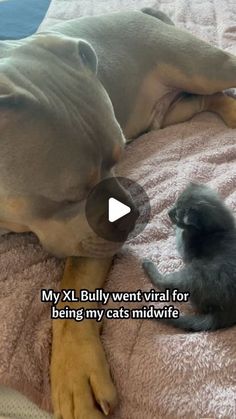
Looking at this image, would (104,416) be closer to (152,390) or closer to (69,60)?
(152,390)

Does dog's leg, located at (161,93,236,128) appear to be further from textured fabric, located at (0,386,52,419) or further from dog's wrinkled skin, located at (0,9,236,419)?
textured fabric, located at (0,386,52,419)

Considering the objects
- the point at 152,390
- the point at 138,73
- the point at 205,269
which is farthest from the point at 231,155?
the point at 152,390

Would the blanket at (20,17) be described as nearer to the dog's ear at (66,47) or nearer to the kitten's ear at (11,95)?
the dog's ear at (66,47)

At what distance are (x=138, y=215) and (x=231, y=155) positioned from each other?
0.42 meters

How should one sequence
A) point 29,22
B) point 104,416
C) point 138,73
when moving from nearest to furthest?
point 104,416 → point 138,73 → point 29,22

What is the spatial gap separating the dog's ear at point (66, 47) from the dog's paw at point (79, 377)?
0.62 metres

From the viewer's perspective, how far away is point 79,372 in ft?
3.48

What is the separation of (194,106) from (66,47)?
0.62 m

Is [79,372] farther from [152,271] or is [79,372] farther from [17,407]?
[152,271]

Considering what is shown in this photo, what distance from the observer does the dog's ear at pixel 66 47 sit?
1.33 metres

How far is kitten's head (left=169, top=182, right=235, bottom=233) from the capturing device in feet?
4.13

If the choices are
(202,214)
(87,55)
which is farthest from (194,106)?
(202,214)

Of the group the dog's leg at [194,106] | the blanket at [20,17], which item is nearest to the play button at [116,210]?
the dog's leg at [194,106]

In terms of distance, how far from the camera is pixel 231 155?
62.9 inches
